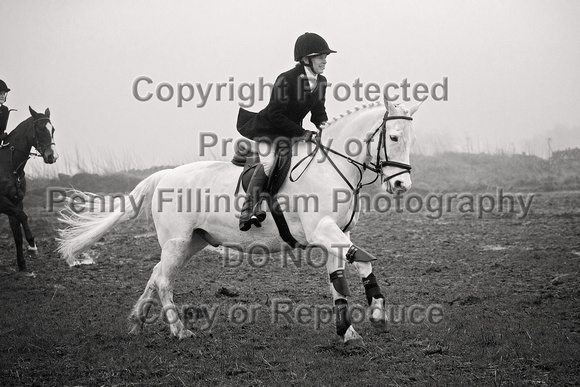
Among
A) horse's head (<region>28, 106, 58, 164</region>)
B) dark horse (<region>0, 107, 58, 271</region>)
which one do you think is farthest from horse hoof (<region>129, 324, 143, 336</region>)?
horse's head (<region>28, 106, 58, 164</region>)

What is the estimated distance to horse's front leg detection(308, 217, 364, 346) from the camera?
6.05 metres

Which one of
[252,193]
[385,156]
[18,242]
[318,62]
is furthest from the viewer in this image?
[18,242]

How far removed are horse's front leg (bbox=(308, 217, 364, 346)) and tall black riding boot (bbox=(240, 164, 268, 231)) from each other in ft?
2.34

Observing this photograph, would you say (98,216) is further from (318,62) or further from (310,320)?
(318,62)

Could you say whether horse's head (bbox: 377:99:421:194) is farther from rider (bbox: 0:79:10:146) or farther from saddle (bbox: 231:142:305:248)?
rider (bbox: 0:79:10:146)

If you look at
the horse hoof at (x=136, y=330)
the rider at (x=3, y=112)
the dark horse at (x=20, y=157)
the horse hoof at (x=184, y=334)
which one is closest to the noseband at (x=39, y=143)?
the dark horse at (x=20, y=157)

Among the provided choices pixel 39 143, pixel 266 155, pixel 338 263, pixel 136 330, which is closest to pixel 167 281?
pixel 136 330

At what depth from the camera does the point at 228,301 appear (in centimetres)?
843

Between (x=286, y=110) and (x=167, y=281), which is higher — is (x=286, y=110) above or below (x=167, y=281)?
above

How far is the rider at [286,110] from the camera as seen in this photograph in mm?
6496

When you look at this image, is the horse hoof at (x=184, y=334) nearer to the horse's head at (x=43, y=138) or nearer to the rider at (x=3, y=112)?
the horse's head at (x=43, y=138)

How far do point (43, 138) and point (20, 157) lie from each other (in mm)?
557

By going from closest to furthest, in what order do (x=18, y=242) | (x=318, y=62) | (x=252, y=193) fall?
1. (x=252, y=193)
2. (x=318, y=62)
3. (x=18, y=242)

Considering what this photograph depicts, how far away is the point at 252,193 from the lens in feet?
21.2
